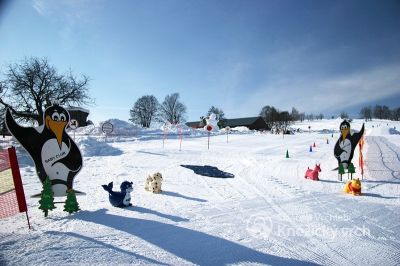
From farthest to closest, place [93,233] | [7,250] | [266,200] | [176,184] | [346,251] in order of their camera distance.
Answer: [176,184] < [266,200] < [93,233] < [346,251] < [7,250]

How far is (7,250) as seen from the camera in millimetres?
4027

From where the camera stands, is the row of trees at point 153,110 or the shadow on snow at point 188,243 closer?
the shadow on snow at point 188,243

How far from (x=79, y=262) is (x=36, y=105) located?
25567 mm

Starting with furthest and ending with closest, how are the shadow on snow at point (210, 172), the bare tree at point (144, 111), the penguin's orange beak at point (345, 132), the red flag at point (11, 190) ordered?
the bare tree at point (144, 111) → the shadow on snow at point (210, 172) → the penguin's orange beak at point (345, 132) → the red flag at point (11, 190)

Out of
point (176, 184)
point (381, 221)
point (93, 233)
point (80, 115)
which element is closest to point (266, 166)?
point (176, 184)

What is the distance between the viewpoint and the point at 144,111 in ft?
240

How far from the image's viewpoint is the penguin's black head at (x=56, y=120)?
584cm

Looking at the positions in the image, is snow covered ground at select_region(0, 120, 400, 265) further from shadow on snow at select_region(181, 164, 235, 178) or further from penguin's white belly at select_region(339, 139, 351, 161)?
shadow on snow at select_region(181, 164, 235, 178)

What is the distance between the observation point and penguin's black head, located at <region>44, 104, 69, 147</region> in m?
5.84

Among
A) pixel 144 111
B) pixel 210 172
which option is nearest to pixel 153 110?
pixel 144 111

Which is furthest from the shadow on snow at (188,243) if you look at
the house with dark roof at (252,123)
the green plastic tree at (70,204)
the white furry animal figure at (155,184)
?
the house with dark roof at (252,123)

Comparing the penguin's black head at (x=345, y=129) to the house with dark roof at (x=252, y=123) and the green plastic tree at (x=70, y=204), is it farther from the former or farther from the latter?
the house with dark roof at (x=252, y=123)

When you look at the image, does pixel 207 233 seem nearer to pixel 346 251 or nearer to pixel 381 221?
pixel 346 251

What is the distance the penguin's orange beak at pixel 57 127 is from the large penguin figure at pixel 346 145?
9.68 m
